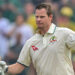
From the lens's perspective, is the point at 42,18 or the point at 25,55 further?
the point at 25,55

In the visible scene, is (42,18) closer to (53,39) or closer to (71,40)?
(53,39)

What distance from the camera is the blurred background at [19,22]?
37.2ft

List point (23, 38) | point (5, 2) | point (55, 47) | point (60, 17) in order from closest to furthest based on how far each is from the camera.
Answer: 1. point (55, 47)
2. point (23, 38)
3. point (60, 17)
4. point (5, 2)

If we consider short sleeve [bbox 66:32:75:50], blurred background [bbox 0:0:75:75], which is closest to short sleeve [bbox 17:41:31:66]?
short sleeve [bbox 66:32:75:50]

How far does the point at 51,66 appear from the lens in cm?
684

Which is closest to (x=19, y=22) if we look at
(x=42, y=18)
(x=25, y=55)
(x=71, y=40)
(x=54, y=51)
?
(x=25, y=55)

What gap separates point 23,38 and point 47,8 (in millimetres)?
4467

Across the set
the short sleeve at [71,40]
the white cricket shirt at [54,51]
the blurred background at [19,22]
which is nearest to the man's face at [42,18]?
the white cricket shirt at [54,51]

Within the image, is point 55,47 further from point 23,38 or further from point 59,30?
point 23,38

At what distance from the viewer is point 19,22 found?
11.6 meters

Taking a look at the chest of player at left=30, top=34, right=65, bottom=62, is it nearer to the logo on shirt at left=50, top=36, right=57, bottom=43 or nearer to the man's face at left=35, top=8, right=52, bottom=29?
the logo on shirt at left=50, top=36, right=57, bottom=43

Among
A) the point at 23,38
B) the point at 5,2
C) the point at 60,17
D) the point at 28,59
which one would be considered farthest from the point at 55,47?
the point at 5,2

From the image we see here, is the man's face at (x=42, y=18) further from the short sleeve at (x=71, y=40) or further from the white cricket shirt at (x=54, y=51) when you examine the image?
the short sleeve at (x=71, y=40)

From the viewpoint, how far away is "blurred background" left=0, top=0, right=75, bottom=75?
11.3m
